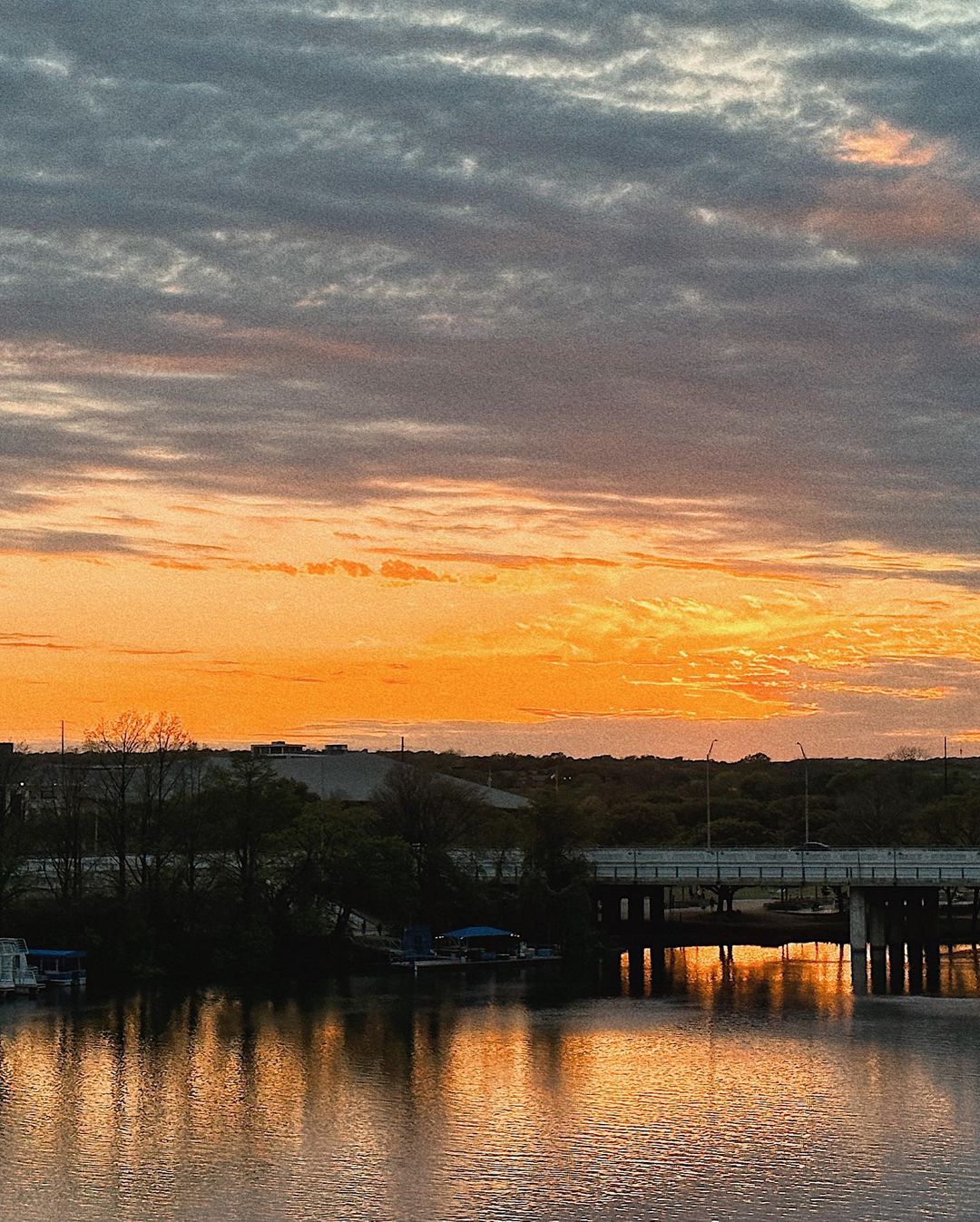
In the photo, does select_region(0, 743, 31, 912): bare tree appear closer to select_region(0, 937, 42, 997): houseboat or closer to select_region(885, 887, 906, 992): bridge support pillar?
select_region(0, 937, 42, 997): houseboat

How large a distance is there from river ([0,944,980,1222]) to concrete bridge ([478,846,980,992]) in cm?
2676

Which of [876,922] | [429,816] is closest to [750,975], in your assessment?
[876,922]

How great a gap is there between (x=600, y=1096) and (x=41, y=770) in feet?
337

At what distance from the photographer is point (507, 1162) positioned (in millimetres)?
58875

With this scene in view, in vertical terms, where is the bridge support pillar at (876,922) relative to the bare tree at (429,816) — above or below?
below

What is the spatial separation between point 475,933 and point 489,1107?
5838 centimetres

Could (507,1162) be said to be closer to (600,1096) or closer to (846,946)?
(600,1096)

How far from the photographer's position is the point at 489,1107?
6906 centimetres

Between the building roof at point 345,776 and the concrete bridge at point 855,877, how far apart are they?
33259 millimetres

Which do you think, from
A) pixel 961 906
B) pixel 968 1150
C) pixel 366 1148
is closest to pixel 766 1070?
pixel 968 1150

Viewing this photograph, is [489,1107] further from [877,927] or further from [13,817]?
[877,927]

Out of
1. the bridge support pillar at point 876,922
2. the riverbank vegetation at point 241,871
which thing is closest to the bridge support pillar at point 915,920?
the bridge support pillar at point 876,922

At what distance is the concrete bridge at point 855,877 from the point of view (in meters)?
133

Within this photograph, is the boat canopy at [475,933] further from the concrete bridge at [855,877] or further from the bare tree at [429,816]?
the concrete bridge at [855,877]
